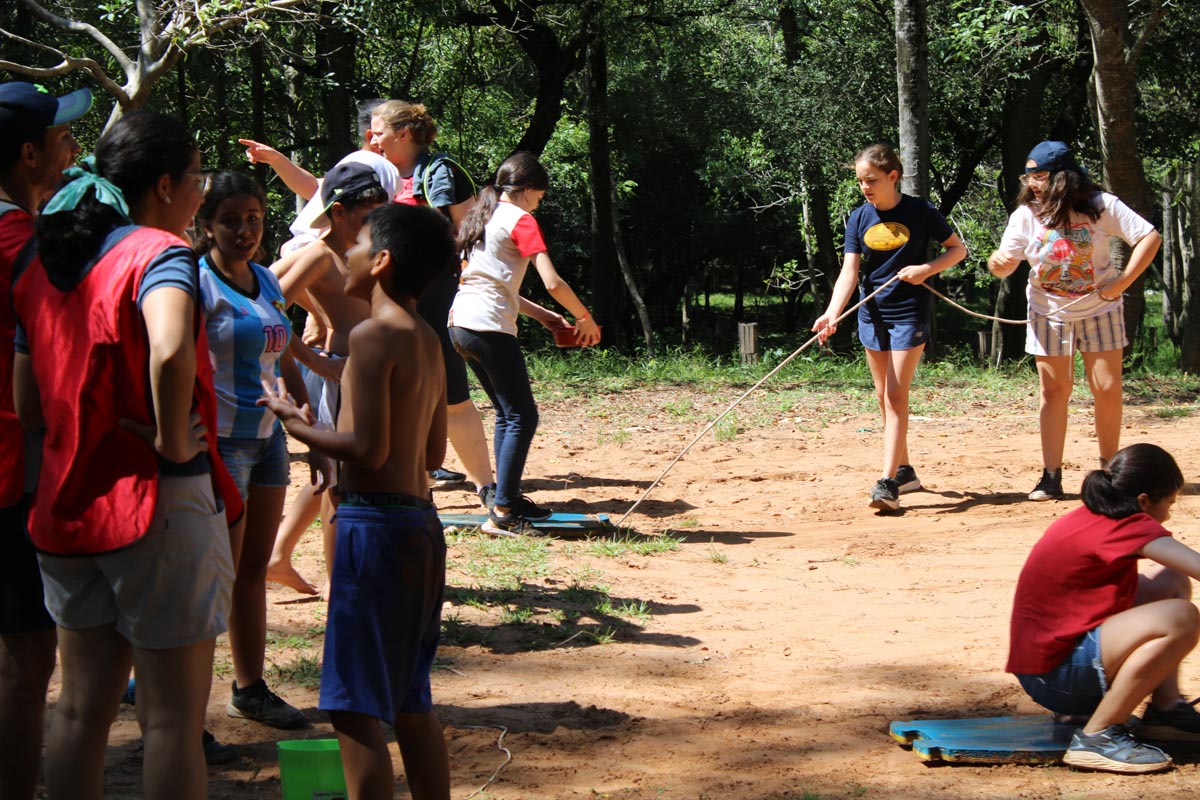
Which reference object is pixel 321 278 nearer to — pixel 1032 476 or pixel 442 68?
pixel 1032 476

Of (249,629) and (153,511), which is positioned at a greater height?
(153,511)

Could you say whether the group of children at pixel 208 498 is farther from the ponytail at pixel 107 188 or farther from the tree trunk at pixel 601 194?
the tree trunk at pixel 601 194

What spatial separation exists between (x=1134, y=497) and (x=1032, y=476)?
4412 millimetres

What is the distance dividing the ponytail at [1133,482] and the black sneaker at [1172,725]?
0.67m

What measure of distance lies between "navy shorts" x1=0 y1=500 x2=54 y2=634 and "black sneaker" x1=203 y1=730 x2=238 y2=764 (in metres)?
0.96

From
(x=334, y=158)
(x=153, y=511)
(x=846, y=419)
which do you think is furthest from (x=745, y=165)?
(x=153, y=511)

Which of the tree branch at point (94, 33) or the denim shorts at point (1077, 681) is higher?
the tree branch at point (94, 33)

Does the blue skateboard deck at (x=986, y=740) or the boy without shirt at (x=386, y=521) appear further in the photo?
the blue skateboard deck at (x=986, y=740)

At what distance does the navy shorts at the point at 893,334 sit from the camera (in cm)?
711

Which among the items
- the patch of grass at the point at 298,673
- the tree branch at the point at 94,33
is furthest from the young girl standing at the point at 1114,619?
the tree branch at the point at 94,33

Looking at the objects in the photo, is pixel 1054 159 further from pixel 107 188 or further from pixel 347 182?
pixel 107 188

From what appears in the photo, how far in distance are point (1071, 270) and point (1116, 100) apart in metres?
5.46

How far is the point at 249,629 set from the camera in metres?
3.88

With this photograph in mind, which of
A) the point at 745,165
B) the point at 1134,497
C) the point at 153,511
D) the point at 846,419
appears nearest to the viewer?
the point at 153,511
